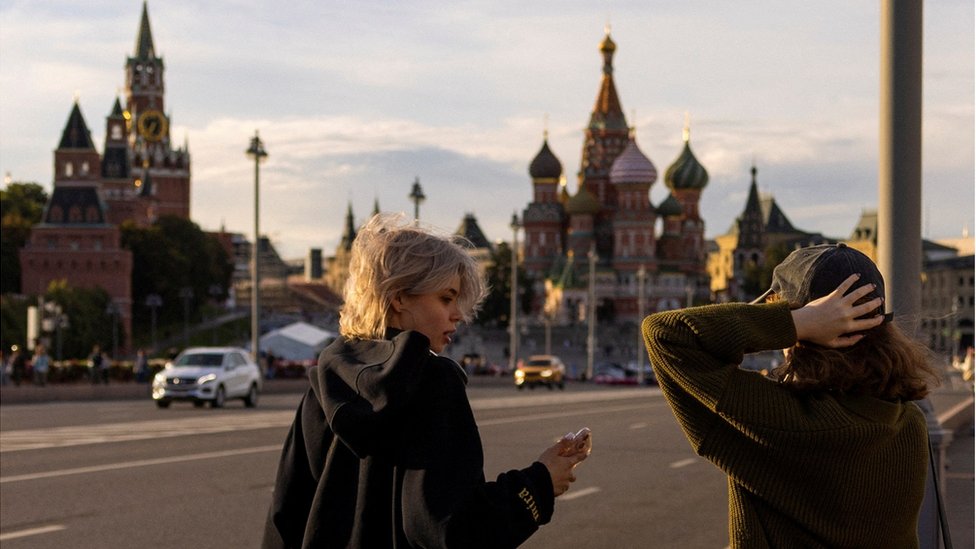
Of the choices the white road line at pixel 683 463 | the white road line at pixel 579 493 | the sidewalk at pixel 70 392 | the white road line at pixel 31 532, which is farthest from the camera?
the sidewalk at pixel 70 392

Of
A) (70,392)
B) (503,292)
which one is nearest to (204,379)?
(70,392)

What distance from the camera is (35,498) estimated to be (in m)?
13.6

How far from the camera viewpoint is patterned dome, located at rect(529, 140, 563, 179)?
170500mm

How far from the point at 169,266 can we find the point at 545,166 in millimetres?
43625

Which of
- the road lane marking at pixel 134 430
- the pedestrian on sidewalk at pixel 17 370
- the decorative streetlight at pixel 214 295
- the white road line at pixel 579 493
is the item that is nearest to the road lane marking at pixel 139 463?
the road lane marking at pixel 134 430

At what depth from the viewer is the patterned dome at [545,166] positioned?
559 feet

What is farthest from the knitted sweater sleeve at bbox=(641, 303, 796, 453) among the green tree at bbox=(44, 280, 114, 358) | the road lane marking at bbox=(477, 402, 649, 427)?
the green tree at bbox=(44, 280, 114, 358)

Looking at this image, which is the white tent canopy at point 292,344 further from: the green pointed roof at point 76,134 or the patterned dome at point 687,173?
the patterned dome at point 687,173

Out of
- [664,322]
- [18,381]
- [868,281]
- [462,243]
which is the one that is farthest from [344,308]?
[18,381]

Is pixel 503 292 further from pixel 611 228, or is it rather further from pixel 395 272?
pixel 395 272

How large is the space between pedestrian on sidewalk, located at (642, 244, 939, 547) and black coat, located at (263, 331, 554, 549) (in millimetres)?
449

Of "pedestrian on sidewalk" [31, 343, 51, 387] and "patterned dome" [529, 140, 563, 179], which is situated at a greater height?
"patterned dome" [529, 140, 563, 179]

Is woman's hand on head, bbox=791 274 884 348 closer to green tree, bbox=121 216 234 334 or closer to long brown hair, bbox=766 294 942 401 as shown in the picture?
long brown hair, bbox=766 294 942 401

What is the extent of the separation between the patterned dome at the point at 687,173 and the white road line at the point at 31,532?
16519cm
